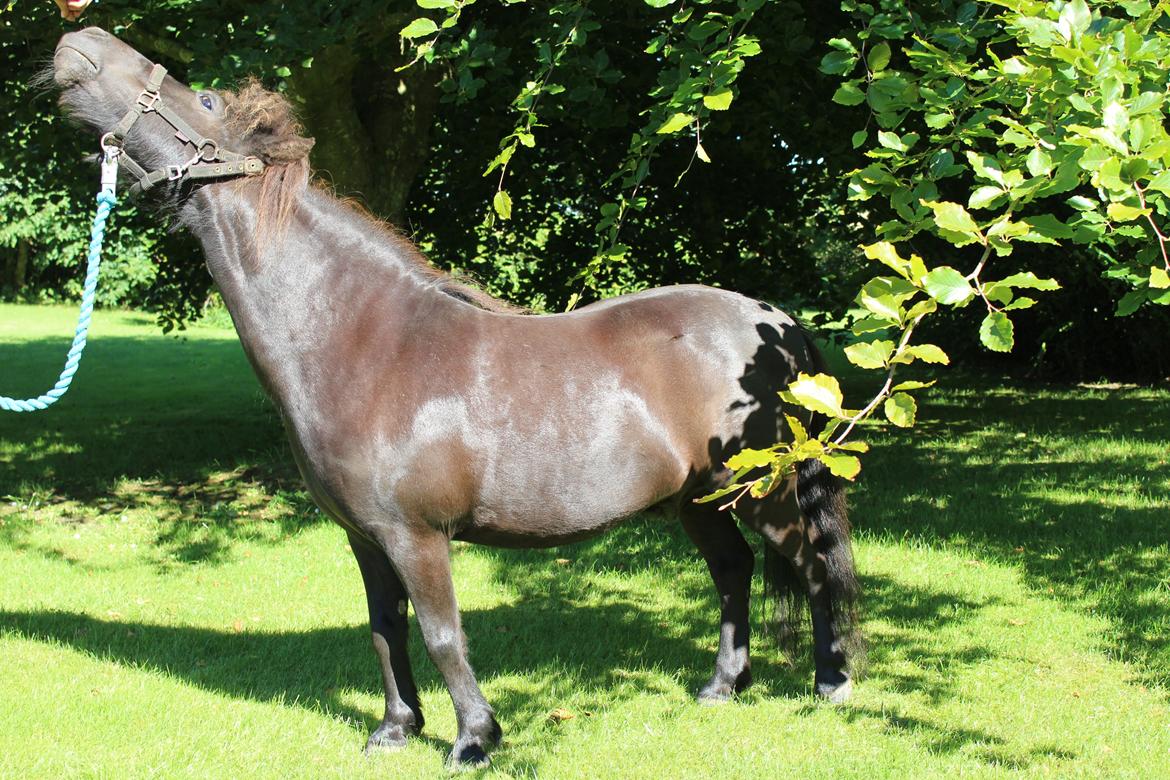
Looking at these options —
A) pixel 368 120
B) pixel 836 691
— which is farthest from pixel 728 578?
pixel 368 120

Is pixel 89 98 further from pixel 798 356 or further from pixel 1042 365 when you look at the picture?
pixel 1042 365

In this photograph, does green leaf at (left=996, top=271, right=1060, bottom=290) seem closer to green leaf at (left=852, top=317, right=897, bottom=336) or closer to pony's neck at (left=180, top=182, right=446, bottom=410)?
green leaf at (left=852, top=317, right=897, bottom=336)

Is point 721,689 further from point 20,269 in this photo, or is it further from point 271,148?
point 20,269

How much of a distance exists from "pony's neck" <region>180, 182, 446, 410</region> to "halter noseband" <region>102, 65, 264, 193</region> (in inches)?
3.1

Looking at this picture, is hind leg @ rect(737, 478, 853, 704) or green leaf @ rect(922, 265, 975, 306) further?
hind leg @ rect(737, 478, 853, 704)

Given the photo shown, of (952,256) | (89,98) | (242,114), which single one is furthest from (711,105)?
(952,256)

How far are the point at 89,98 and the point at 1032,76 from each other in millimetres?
3175

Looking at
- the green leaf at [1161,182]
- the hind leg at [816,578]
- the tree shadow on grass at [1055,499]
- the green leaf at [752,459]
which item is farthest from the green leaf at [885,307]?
the tree shadow on grass at [1055,499]

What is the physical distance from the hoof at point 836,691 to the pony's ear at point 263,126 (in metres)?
3.17

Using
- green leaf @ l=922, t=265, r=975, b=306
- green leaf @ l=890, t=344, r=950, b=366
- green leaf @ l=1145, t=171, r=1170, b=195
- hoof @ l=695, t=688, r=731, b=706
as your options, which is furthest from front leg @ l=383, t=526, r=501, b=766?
green leaf @ l=1145, t=171, r=1170, b=195

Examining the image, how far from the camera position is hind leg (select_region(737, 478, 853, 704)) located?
4527 millimetres

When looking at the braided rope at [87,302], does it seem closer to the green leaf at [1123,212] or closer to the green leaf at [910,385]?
the green leaf at [910,385]

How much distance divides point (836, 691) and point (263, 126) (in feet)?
11.1

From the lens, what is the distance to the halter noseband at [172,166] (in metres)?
3.80
